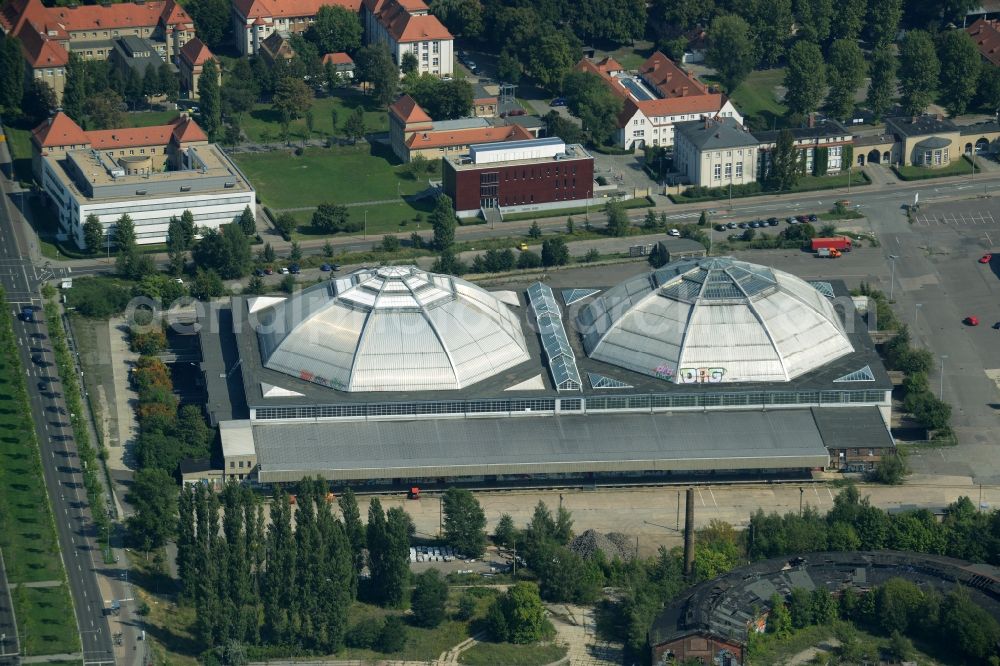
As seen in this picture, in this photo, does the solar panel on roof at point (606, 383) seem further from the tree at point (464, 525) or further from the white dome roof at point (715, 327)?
the tree at point (464, 525)

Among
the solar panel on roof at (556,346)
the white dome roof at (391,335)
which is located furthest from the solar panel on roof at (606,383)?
the white dome roof at (391,335)

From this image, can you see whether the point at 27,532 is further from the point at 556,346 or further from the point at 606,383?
the point at 606,383

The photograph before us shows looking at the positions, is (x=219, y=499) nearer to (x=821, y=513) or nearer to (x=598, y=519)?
(x=598, y=519)

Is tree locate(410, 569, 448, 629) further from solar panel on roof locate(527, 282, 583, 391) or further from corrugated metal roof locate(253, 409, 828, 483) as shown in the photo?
solar panel on roof locate(527, 282, 583, 391)

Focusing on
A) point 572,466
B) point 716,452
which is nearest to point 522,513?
point 572,466

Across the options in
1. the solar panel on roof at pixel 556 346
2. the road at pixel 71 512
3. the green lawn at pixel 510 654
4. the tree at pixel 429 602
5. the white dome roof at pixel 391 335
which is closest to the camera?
the green lawn at pixel 510 654

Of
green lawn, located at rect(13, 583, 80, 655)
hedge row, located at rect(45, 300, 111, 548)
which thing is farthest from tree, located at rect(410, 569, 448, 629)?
hedge row, located at rect(45, 300, 111, 548)
